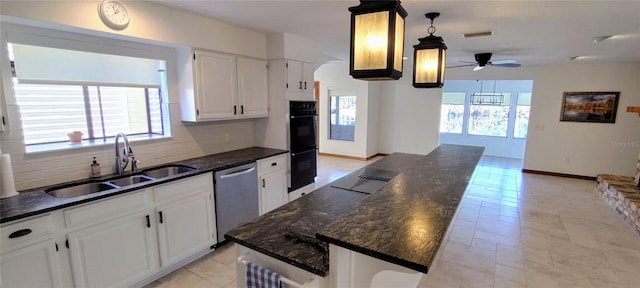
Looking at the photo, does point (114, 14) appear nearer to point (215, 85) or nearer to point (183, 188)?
point (215, 85)

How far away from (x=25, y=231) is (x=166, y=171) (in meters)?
1.25

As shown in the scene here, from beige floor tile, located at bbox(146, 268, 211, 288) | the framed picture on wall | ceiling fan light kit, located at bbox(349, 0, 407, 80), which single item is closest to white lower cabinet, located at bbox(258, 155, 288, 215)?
beige floor tile, located at bbox(146, 268, 211, 288)

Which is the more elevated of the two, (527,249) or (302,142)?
(302,142)

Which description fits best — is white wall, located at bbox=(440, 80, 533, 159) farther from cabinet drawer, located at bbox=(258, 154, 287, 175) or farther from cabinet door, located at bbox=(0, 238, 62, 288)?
cabinet door, located at bbox=(0, 238, 62, 288)

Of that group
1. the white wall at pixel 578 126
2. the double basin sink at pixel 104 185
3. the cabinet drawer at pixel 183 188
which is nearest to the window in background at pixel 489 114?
the white wall at pixel 578 126

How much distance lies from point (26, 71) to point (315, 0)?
2271mm

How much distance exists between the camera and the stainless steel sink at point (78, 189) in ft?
7.29

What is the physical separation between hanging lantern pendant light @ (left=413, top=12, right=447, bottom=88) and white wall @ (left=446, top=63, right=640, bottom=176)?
5149 mm

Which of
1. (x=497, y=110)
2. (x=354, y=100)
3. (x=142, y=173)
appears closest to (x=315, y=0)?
(x=142, y=173)

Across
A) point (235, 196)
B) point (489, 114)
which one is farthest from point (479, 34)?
point (489, 114)

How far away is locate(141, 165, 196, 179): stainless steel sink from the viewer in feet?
9.23

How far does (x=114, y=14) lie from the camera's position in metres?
2.32

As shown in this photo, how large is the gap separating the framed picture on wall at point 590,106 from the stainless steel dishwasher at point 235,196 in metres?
6.45

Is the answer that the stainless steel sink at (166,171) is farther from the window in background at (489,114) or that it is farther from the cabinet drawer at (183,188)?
the window in background at (489,114)
